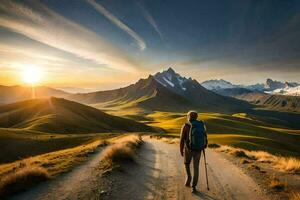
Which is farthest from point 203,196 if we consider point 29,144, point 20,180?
point 29,144

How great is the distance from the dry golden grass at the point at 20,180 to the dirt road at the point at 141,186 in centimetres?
49

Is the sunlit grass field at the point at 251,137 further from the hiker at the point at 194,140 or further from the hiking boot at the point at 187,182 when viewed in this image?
the hiker at the point at 194,140

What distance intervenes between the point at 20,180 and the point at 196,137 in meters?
7.76

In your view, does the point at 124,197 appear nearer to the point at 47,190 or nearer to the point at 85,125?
the point at 47,190

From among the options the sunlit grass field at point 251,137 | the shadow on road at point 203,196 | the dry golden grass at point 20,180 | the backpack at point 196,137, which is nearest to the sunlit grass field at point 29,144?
the sunlit grass field at point 251,137

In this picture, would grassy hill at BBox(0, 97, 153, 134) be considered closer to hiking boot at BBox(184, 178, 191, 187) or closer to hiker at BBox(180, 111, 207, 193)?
hiking boot at BBox(184, 178, 191, 187)

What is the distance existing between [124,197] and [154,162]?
30.7 feet

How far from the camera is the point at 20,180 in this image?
12.7 meters

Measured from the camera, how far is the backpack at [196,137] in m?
12.6

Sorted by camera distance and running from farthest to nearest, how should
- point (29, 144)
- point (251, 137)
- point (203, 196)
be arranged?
point (251, 137) < point (29, 144) < point (203, 196)

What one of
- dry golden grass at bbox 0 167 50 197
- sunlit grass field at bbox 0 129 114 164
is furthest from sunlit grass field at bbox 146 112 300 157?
dry golden grass at bbox 0 167 50 197

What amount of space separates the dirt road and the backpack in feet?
6.27

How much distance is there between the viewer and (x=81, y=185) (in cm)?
1291

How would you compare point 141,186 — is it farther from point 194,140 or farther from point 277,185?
point 277,185
